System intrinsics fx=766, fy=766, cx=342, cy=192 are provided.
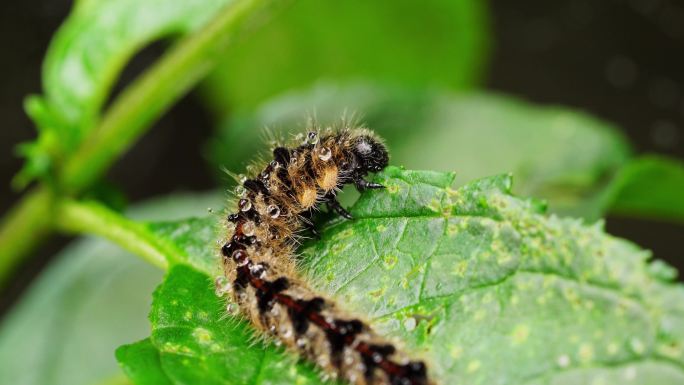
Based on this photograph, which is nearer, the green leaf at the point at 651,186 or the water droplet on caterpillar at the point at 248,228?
the water droplet on caterpillar at the point at 248,228

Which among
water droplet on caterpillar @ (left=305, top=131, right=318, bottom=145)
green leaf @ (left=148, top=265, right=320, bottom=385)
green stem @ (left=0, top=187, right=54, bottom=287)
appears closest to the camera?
green leaf @ (left=148, top=265, right=320, bottom=385)

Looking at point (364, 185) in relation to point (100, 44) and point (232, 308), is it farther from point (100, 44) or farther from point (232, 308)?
point (100, 44)

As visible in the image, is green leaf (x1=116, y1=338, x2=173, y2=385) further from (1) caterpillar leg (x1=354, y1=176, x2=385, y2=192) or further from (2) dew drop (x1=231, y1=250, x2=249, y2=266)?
(1) caterpillar leg (x1=354, y1=176, x2=385, y2=192)

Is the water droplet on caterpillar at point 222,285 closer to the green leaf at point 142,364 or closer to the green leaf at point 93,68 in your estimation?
the green leaf at point 142,364

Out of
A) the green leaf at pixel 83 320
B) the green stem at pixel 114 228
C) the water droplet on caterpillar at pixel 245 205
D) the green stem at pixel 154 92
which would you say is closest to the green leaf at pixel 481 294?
the green stem at pixel 114 228

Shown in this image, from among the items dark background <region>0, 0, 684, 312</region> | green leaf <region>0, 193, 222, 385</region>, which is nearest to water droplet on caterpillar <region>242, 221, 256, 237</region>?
green leaf <region>0, 193, 222, 385</region>

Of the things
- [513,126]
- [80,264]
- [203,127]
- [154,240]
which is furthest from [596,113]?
[154,240]

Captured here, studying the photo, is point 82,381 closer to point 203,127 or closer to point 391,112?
point 391,112
